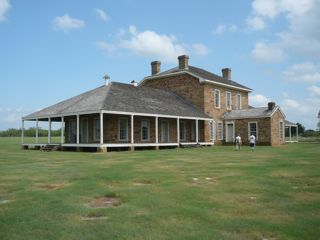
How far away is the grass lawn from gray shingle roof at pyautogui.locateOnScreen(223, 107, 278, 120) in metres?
25.7

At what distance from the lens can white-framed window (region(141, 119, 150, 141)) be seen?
30891 mm

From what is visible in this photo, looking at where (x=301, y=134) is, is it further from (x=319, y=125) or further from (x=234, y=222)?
(x=234, y=222)

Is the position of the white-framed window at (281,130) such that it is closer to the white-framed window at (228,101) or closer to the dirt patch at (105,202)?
the white-framed window at (228,101)

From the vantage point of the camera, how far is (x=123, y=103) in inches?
1074

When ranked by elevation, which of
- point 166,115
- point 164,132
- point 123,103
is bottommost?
point 164,132

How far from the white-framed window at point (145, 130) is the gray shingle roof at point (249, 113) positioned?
11.2 meters

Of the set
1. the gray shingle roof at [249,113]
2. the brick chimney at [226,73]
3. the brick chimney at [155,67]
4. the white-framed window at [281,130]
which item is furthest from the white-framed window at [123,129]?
the brick chimney at [226,73]

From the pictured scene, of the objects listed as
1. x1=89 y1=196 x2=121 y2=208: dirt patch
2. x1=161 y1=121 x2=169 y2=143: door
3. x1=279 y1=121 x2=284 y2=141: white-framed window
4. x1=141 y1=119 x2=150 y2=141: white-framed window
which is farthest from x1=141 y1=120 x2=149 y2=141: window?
x1=89 y1=196 x2=121 y2=208: dirt patch

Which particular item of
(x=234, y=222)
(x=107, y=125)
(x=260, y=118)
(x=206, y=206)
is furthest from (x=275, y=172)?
(x=260, y=118)

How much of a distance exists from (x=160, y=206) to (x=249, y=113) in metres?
32.4

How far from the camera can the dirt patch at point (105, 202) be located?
7.46 metres

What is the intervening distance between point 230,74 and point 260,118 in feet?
36.3

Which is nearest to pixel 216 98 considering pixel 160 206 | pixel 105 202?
pixel 105 202

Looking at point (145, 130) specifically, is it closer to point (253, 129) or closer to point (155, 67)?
point (253, 129)
